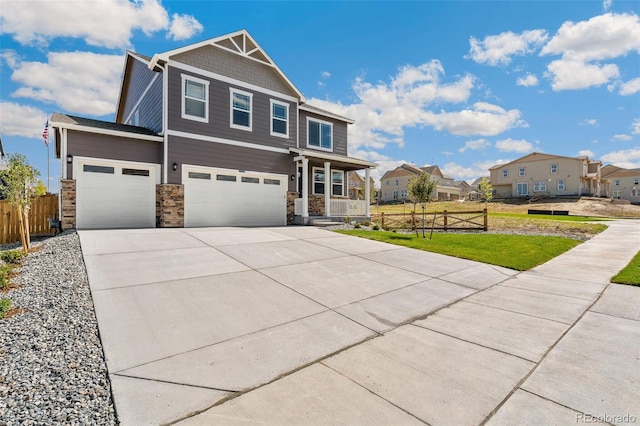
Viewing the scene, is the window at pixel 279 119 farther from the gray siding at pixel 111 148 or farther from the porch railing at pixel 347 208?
the gray siding at pixel 111 148

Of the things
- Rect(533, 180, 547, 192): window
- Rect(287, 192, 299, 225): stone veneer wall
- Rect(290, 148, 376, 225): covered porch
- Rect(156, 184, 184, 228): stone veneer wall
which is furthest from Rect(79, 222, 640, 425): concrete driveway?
Rect(533, 180, 547, 192): window

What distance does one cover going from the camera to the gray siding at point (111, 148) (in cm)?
1103

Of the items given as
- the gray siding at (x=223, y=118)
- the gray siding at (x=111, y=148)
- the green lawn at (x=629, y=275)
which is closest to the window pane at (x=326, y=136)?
the gray siding at (x=223, y=118)

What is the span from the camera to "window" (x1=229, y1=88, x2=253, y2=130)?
565 inches

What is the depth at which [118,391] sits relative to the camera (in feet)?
8.66

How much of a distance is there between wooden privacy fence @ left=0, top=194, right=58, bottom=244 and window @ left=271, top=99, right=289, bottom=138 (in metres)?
9.53

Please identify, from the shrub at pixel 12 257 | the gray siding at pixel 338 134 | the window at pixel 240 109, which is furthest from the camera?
the gray siding at pixel 338 134

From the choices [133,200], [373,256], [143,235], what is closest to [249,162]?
[133,200]

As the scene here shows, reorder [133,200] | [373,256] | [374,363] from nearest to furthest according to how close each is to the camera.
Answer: [374,363]
[373,256]
[133,200]

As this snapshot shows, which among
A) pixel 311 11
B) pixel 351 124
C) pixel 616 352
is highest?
pixel 311 11

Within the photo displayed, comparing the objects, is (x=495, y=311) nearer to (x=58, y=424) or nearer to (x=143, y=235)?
(x=58, y=424)

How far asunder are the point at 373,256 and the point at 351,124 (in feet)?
44.2

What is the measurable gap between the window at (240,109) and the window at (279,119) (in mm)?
1328

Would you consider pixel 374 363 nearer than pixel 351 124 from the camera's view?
Yes
